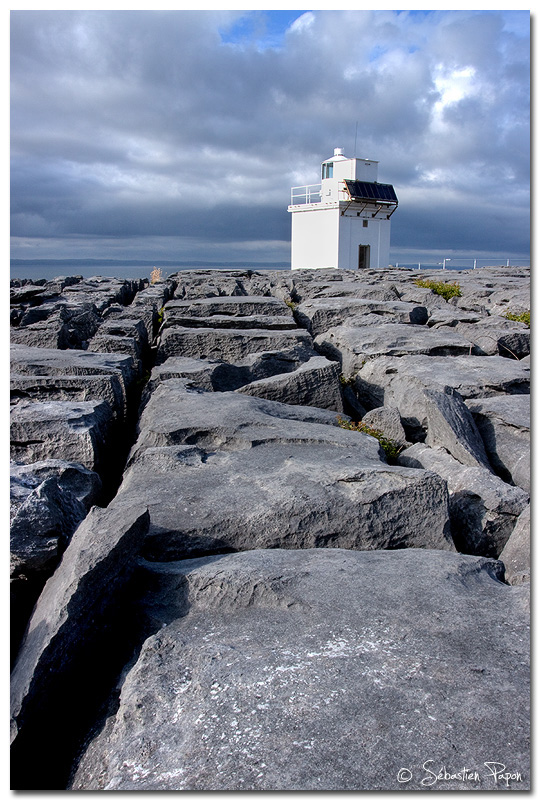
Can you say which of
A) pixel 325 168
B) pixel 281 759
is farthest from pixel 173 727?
pixel 325 168

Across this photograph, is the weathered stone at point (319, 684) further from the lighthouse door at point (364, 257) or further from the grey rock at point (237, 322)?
the lighthouse door at point (364, 257)

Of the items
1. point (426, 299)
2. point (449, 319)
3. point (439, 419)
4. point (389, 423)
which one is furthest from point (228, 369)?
point (426, 299)

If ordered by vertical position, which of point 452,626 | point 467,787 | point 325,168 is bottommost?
point 467,787

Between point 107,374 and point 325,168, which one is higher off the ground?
point 325,168

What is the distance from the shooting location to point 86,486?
3.62 meters

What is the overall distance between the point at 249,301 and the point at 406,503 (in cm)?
645

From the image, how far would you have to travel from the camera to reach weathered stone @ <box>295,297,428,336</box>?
946cm

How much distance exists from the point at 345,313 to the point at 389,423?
4799mm

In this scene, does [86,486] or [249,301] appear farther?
[249,301]

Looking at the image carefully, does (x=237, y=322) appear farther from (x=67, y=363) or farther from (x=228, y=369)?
(x=67, y=363)

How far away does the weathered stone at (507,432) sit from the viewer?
466 centimetres

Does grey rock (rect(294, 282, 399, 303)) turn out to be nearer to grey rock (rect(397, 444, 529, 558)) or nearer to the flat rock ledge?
the flat rock ledge

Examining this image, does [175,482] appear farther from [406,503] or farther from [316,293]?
[316,293]

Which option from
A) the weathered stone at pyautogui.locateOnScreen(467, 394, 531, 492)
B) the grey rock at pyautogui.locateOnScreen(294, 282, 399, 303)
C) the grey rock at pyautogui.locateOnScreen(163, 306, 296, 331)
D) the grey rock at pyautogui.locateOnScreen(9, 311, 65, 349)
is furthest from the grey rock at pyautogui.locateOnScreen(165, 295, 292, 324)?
the weathered stone at pyautogui.locateOnScreen(467, 394, 531, 492)
